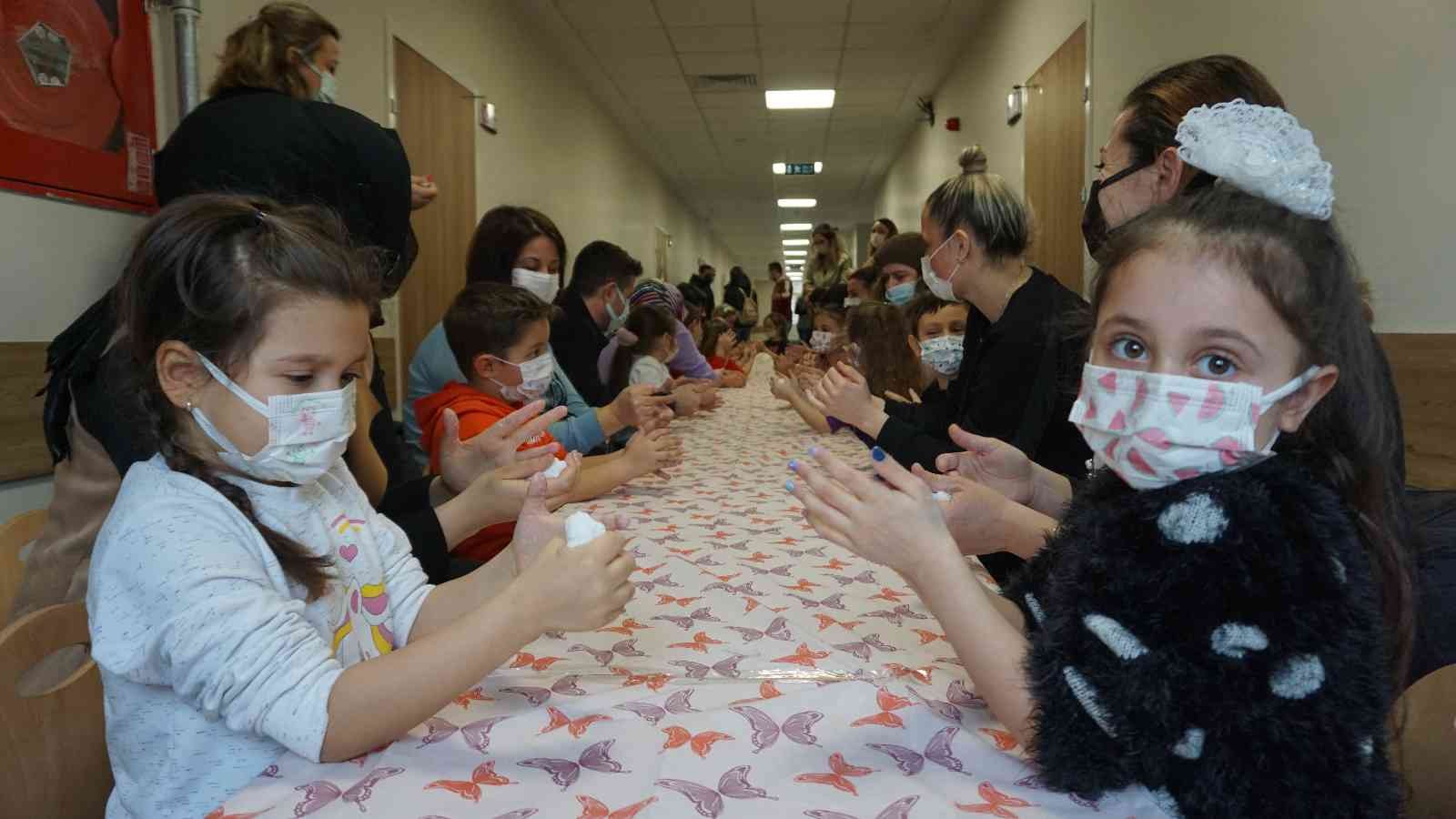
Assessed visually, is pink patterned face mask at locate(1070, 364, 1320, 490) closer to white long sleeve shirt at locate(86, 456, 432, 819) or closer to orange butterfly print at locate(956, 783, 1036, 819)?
orange butterfly print at locate(956, 783, 1036, 819)

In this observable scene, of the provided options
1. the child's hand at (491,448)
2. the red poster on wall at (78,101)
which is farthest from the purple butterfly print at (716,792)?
the red poster on wall at (78,101)

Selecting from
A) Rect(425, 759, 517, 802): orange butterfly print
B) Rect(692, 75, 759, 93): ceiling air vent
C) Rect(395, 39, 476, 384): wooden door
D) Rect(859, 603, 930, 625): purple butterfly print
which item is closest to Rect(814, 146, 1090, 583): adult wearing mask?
Rect(859, 603, 930, 625): purple butterfly print

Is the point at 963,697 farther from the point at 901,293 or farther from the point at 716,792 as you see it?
the point at 901,293

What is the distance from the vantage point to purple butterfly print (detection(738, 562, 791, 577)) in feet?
4.83

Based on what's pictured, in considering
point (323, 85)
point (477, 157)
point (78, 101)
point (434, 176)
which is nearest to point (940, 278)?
point (323, 85)

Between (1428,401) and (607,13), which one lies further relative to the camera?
(607,13)

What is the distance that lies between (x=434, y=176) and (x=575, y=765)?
15.6 ft

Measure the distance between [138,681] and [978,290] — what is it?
2007 mm

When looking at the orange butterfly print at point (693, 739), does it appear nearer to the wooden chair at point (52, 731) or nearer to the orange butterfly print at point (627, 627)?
the orange butterfly print at point (627, 627)

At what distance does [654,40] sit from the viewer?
6625mm

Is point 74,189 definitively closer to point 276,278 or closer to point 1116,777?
point 276,278

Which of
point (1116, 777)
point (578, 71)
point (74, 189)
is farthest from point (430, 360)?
point (578, 71)

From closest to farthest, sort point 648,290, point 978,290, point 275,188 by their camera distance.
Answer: point 275,188 < point 978,290 < point 648,290

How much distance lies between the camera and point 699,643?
3.80 ft
